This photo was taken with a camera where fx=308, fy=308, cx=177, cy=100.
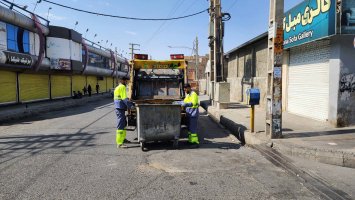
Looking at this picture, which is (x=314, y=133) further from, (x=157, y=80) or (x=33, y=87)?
(x=33, y=87)

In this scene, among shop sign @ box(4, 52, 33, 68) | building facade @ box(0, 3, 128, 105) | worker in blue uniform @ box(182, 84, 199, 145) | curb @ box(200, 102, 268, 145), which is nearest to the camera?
curb @ box(200, 102, 268, 145)

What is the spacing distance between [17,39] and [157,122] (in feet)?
56.2

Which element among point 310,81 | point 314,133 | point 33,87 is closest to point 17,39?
point 33,87

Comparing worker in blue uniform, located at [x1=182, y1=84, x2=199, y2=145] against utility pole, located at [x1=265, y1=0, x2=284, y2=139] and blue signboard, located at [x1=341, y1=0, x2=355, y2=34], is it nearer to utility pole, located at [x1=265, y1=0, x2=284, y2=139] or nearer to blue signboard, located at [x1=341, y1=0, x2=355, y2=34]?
utility pole, located at [x1=265, y1=0, x2=284, y2=139]

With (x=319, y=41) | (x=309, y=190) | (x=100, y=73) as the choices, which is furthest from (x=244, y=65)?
(x=100, y=73)

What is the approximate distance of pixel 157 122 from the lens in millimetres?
7930

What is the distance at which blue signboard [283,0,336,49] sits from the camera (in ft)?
30.8

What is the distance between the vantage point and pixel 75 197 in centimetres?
460

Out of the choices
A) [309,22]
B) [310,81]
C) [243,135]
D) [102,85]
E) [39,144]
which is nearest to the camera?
[39,144]

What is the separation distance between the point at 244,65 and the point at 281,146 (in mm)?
16506

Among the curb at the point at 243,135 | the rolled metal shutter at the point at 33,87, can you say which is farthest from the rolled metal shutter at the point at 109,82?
the curb at the point at 243,135

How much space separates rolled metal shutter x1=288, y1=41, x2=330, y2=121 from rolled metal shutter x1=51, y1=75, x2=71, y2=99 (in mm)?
22074

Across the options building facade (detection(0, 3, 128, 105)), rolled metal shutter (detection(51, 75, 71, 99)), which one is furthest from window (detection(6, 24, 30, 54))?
rolled metal shutter (detection(51, 75, 71, 99))

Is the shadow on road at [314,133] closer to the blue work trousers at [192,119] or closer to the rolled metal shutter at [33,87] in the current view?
the blue work trousers at [192,119]
